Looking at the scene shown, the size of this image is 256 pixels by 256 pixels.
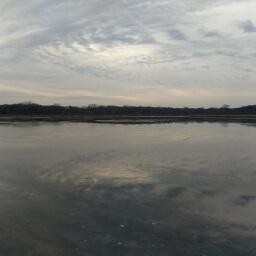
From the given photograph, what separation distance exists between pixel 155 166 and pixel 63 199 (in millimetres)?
5252

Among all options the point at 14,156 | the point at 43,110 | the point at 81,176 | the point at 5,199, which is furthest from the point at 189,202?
the point at 43,110

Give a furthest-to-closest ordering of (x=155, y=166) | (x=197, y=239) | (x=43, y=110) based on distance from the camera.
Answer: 1. (x=43, y=110)
2. (x=155, y=166)
3. (x=197, y=239)

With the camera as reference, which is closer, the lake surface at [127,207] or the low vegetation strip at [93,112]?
the lake surface at [127,207]

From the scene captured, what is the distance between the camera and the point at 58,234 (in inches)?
217

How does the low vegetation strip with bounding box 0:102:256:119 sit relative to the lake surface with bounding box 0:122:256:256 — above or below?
above

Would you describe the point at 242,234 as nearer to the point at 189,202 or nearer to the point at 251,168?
the point at 189,202

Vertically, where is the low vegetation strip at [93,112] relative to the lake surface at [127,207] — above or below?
above

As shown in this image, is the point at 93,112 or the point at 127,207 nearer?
the point at 127,207

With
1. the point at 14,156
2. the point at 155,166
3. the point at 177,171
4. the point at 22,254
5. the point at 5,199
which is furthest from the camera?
the point at 14,156

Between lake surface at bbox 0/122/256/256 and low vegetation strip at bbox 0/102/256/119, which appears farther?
low vegetation strip at bbox 0/102/256/119

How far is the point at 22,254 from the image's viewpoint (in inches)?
187

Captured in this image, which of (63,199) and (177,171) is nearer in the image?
(63,199)

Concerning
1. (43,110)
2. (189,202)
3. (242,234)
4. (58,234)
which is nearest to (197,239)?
(242,234)

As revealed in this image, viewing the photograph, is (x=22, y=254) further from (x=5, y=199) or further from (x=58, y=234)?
(x=5, y=199)
